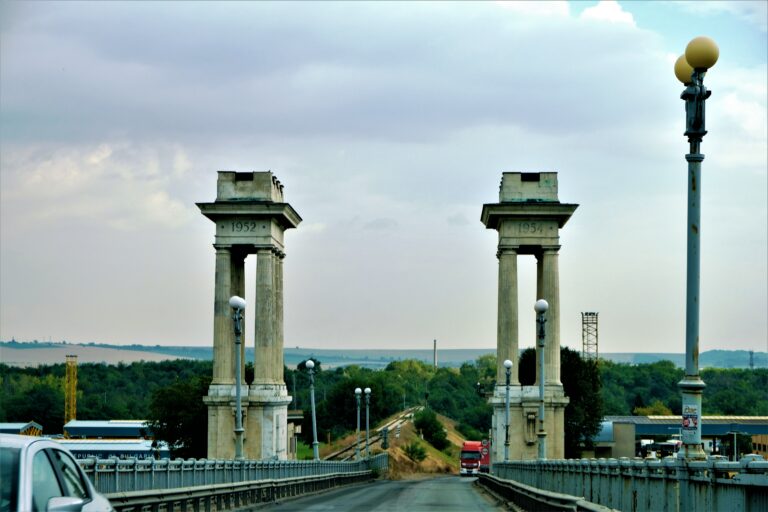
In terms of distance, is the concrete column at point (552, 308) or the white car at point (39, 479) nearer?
the white car at point (39, 479)

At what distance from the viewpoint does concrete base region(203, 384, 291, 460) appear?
72000mm

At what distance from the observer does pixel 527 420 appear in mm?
74500

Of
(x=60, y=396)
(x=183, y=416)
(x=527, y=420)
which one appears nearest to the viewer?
(x=527, y=420)

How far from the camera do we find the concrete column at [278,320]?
74938 mm

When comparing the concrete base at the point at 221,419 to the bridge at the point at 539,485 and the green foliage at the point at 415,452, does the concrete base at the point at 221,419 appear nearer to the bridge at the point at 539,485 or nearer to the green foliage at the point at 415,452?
the bridge at the point at 539,485

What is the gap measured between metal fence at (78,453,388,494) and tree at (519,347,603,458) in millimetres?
59542

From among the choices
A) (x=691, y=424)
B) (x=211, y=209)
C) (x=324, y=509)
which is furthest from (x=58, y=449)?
(x=211, y=209)

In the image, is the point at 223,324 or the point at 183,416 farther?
the point at 183,416

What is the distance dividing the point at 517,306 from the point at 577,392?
42854 millimetres

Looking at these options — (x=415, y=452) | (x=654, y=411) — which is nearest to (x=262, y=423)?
(x=415, y=452)

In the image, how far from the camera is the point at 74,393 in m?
153

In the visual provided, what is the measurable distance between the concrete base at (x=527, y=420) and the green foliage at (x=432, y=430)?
344 ft

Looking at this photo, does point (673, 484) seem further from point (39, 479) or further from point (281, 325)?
point (281, 325)

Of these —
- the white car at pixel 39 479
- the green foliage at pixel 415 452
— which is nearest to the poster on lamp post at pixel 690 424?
the white car at pixel 39 479
